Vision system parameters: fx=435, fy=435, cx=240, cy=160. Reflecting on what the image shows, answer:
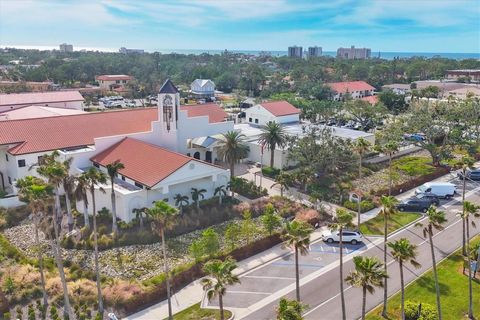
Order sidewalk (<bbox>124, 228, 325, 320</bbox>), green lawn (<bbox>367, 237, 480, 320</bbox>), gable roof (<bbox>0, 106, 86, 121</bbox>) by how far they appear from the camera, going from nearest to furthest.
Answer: green lawn (<bbox>367, 237, 480, 320</bbox>), sidewalk (<bbox>124, 228, 325, 320</bbox>), gable roof (<bbox>0, 106, 86, 121</bbox>)

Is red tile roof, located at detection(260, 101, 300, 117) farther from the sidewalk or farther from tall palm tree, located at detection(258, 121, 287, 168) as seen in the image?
the sidewalk

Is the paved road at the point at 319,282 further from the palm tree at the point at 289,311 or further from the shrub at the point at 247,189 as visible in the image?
the shrub at the point at 247,189

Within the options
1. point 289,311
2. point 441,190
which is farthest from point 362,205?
point 289,311

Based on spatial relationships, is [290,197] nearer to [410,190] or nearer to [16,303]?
[410,190]

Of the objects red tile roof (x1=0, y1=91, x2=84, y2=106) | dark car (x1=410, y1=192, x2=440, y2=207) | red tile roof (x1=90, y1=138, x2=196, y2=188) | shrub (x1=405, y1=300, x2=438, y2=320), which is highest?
red tile roof (x1=0, y1=91, x2=84, y2=106)

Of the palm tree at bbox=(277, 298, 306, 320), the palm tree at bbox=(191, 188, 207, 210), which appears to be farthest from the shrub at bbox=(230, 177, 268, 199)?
the palm tree at bbox=(277, 298, 306, 320)

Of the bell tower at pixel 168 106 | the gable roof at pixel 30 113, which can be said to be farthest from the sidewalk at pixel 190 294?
the gable roof at pixel 30 113

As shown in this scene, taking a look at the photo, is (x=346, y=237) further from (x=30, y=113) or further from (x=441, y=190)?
(x=30, y=113)
